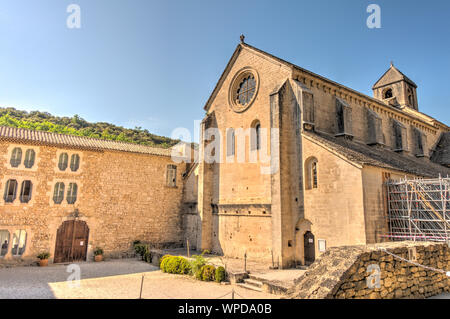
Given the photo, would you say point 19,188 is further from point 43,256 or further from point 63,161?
point 43,256

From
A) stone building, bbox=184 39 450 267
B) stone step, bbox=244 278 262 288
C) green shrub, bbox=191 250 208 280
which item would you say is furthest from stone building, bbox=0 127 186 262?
stone step, bbox=244 278 262 288

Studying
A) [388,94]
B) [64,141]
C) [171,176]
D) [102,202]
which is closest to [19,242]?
[102,202]

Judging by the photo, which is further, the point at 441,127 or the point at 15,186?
the point at 441,127

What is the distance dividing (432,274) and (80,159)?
65.8 feet

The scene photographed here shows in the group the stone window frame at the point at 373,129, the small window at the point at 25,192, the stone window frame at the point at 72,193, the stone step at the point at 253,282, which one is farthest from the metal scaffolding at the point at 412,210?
the small window at the point at 25,192

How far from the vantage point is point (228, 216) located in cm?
1875

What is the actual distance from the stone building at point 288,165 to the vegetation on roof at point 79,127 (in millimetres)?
32248

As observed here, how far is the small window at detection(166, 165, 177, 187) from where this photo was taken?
901 inches

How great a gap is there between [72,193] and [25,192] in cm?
260

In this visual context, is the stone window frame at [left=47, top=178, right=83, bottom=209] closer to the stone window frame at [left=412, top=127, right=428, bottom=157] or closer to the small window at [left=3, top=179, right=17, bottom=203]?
the small window at [left=3, top=179, right=17, bottom=203]

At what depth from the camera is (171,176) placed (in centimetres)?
2314

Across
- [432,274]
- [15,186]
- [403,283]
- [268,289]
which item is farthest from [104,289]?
[432,274]

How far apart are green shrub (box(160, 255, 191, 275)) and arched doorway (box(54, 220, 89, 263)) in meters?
6.44
